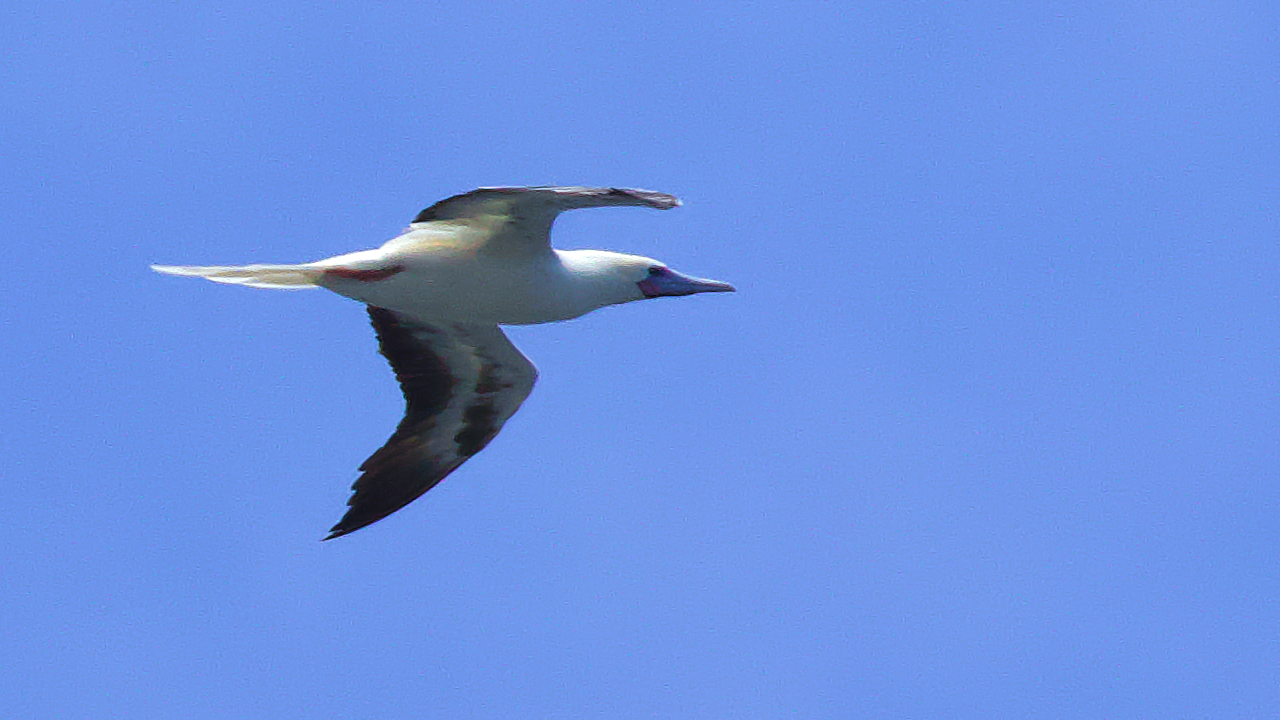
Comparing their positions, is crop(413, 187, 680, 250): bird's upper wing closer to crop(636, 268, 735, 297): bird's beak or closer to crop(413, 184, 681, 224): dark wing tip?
crop(413, 184, 681, 224): dark wing tip

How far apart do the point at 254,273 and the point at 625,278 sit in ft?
7.82

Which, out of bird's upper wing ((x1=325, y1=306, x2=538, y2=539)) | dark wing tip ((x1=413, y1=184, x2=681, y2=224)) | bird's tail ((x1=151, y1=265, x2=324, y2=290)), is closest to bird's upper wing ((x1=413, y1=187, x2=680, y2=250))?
dark wing tip ((x1=413, y1=184, x2=681, y2=224))

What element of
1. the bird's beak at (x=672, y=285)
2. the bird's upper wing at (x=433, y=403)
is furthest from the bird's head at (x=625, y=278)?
the bird's upper wing at (x=433, y=403)

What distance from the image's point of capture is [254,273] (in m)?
10.9

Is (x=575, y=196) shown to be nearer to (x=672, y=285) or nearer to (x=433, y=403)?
(x=672, y=285)

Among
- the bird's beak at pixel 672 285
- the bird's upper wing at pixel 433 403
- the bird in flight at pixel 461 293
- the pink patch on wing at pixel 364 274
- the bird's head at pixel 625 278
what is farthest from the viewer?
the bird's upper wing at pixel 433 403

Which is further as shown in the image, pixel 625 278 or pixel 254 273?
pixel 625 278

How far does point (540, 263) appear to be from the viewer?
1115 centimetres

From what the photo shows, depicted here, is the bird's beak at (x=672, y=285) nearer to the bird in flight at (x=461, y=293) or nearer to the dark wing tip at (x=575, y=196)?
the bird in flight at (x=461, y=293)

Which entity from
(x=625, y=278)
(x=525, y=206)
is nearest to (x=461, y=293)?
(x=525, y=206)

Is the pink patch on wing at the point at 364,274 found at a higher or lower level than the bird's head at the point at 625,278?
lower

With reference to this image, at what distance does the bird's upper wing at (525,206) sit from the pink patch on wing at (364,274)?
0.32 meters

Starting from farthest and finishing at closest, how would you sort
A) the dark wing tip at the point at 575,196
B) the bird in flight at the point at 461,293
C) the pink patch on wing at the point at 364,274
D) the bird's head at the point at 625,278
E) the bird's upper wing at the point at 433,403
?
the bird's upper wing at the point at 433,403, the bird's head at the point at 625,278, the pink patch on wing at the point at 364,274, the bird in flight at the point at 461,293, the dark wing tip at the point at 575,196

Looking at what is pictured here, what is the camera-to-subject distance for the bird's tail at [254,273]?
427 inches
